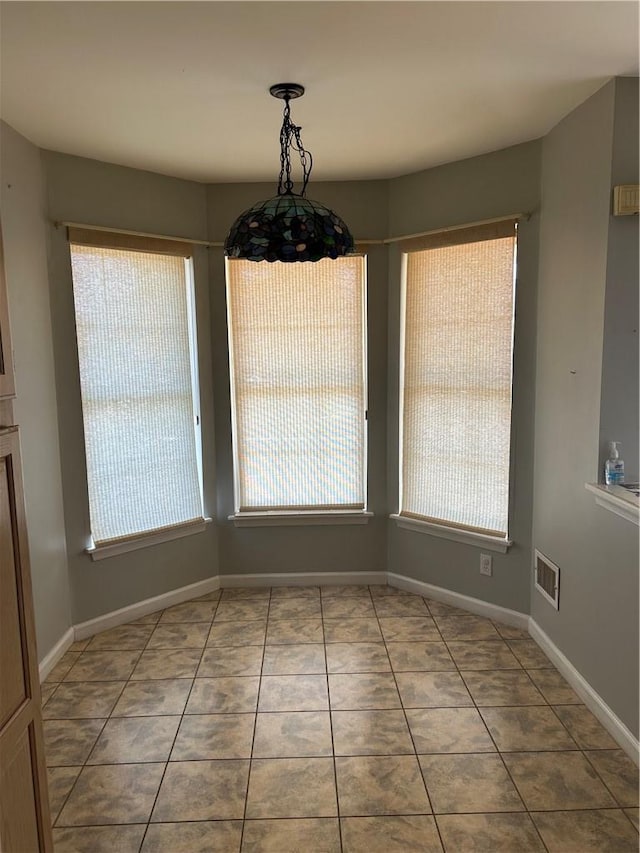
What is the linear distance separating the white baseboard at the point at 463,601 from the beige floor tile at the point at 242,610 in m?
0.90

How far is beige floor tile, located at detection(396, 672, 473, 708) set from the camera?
2.73 meters

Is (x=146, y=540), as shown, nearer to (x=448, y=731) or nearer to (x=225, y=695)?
(x=225, y=695)

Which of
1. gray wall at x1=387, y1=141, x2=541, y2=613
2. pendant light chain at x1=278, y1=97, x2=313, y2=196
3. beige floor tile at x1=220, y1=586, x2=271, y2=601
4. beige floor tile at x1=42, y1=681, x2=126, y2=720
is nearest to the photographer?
pendant light chain at x1=278, y1=97, x2=313, y2=196

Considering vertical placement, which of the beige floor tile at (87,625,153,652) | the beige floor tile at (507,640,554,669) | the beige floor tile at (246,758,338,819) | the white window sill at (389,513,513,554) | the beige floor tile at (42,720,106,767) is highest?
the white window sill at (389,513,513,554)

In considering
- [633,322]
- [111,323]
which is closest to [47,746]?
[111,323]

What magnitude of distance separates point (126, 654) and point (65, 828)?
1201mm

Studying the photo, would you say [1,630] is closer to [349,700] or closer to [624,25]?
[349,700]

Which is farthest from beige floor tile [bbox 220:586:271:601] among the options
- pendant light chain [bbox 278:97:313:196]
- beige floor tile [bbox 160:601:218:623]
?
pendant light chain [bbox 278:97:313:196]

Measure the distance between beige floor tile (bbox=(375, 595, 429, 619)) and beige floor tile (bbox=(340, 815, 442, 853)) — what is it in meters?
1.59

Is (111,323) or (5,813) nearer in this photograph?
(5,813)

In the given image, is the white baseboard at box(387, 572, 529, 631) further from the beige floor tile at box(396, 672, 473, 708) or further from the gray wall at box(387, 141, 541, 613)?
the beige floor tile at box(396, 672, 473, 708)

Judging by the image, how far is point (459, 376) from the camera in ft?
11.6

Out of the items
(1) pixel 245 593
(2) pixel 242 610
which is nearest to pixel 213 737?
(2) pixel 242 610

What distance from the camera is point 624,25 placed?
76.9 inches
